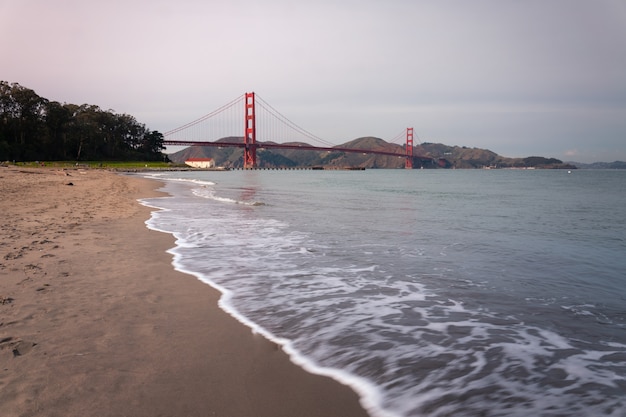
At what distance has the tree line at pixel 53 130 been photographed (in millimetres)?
66125

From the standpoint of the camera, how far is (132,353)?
2.79m

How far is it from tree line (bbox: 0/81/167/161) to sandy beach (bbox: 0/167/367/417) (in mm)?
69162

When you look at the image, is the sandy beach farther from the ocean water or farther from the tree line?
the tree line

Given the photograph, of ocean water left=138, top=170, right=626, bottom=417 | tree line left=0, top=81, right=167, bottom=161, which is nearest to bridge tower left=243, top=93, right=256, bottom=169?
tree line left=0, top=81, right=167, bottom=161

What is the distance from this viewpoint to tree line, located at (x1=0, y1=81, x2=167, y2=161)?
6612 cm

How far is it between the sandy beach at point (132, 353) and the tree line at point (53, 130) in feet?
227

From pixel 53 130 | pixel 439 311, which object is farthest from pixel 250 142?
pixel 439 311

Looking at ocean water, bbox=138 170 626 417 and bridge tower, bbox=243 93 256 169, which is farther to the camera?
bridge tower, bbox=243 93 256 169

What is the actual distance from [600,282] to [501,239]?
341cm

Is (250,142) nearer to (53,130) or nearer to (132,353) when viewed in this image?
(53,130)

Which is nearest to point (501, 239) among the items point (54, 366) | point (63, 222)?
point (54, 366)

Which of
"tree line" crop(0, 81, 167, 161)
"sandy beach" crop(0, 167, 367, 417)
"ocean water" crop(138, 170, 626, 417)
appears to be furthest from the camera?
"tree line" crop(0, 81, 167, 161)

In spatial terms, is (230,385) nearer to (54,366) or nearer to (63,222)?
(54,366)

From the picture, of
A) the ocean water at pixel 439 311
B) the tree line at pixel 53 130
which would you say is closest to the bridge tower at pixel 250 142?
the tree line at pixel 53 130
